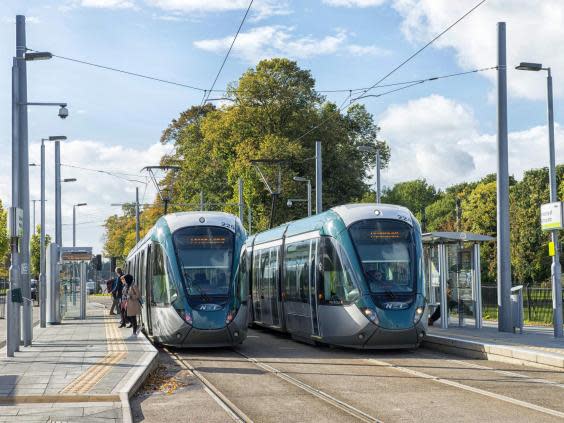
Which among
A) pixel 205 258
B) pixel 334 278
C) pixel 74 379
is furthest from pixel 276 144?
pixel 74 379

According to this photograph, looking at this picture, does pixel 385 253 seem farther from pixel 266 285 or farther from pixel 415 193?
pixel 415 193

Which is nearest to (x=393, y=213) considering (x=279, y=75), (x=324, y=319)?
(x=324, y=319)

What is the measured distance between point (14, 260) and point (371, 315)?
715 centimetres

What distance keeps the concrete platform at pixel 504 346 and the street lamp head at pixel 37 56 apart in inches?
413

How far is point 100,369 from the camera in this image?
14.6m

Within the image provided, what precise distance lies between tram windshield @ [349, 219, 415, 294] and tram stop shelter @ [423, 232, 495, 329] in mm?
4289

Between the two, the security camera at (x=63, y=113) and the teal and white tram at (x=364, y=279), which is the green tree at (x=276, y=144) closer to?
the security camera at (x=63, y=113)

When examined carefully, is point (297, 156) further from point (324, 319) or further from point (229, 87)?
point (324, 319)

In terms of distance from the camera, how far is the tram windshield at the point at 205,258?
1917cm

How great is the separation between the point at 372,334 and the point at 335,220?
2610mm

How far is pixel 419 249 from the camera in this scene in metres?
18.8

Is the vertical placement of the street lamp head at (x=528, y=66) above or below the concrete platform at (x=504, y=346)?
above

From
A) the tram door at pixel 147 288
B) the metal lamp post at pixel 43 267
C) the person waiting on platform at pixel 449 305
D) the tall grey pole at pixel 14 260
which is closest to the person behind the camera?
the tall grey pole at pixel 14 260

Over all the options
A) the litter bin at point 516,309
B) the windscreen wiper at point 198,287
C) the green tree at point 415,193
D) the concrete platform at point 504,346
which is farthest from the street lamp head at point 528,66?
the green tree at point 415,193
